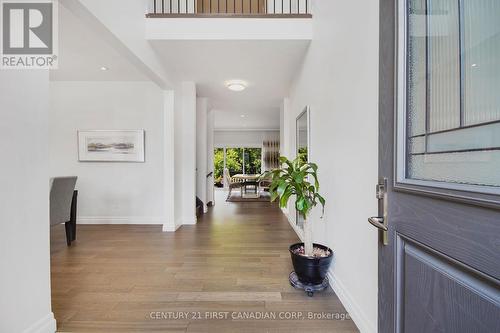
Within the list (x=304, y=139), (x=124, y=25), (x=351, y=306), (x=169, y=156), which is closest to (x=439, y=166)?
(x=351, y=306)

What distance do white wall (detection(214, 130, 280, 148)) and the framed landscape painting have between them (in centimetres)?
606

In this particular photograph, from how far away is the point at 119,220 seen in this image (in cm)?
431

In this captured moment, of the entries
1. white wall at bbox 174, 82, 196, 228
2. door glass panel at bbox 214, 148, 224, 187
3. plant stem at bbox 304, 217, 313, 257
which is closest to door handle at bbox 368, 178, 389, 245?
plant stem at bbox 304, 217, 313, 257

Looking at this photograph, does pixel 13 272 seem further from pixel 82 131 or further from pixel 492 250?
pixel 82 131

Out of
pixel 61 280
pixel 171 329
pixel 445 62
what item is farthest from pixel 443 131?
pixel 61 280

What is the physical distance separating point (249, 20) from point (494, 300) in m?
3.13

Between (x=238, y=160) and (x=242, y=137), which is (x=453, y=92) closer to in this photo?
(x=242, y=137)

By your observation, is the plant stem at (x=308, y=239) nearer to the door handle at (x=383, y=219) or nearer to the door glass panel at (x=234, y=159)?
the door handle at (x=383, y=219)

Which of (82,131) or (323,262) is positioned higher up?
(82,131)

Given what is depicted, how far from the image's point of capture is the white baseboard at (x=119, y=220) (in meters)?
4.29

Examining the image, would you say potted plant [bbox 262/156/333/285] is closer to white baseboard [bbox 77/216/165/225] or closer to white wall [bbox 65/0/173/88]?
white wall [bbox 65/0/173/88]

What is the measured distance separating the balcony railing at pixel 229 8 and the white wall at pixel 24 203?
6.62ft

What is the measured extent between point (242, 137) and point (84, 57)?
24.1 ft

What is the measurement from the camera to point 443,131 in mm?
766
